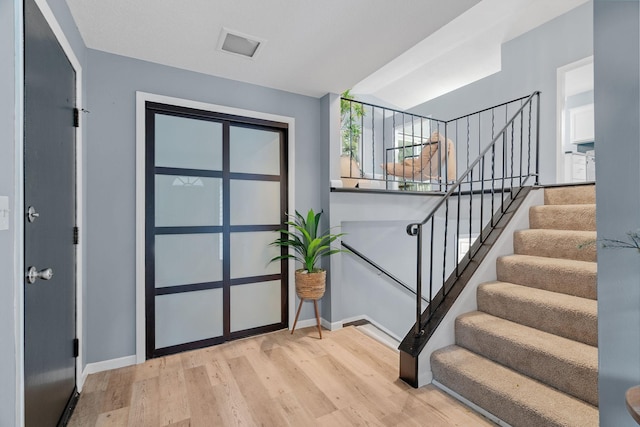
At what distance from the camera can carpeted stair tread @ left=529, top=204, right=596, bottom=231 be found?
2.41 metres

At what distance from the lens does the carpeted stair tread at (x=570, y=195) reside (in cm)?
264

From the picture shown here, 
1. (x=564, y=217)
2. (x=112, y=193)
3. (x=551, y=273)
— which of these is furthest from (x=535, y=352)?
(x=112, y=193)

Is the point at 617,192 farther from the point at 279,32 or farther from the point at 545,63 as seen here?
the point at 545,63

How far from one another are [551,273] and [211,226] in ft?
8.94

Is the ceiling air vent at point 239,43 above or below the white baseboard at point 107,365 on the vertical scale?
above

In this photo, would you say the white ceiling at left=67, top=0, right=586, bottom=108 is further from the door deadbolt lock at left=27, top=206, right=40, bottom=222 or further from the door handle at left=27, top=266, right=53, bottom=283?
the door handle at left=27, top=266, right=53, bottom=283

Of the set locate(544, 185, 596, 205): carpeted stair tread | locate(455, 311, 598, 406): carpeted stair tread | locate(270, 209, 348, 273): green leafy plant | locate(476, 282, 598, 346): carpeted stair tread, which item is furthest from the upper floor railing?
locate(455, 311, 598, 406): carpeted stair tread

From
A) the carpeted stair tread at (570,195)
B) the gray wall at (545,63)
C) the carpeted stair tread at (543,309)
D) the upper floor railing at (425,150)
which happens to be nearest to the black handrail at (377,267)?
the upper floor railing at (425,150)

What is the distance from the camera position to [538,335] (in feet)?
6.23

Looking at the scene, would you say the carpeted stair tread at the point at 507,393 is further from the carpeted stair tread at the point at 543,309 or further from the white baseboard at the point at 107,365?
the white baseboard at the point at 107,365

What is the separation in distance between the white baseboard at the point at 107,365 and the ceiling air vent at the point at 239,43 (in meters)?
2.54

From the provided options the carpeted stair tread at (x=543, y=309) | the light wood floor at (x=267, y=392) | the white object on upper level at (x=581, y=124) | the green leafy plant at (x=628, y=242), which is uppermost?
the white object on upper level at (x=581, y=124)

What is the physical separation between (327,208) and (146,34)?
80.8 inches

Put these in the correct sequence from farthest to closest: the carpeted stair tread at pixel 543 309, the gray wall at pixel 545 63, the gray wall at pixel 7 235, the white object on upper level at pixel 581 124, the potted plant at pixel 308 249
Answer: the white object on upper level at pixel 581 124, the gray wall at pixel 545 63, the potted plant at pixel 308 249, the carpeted stair tread at pixel 543 309, the gray wall at pixel 7 235
